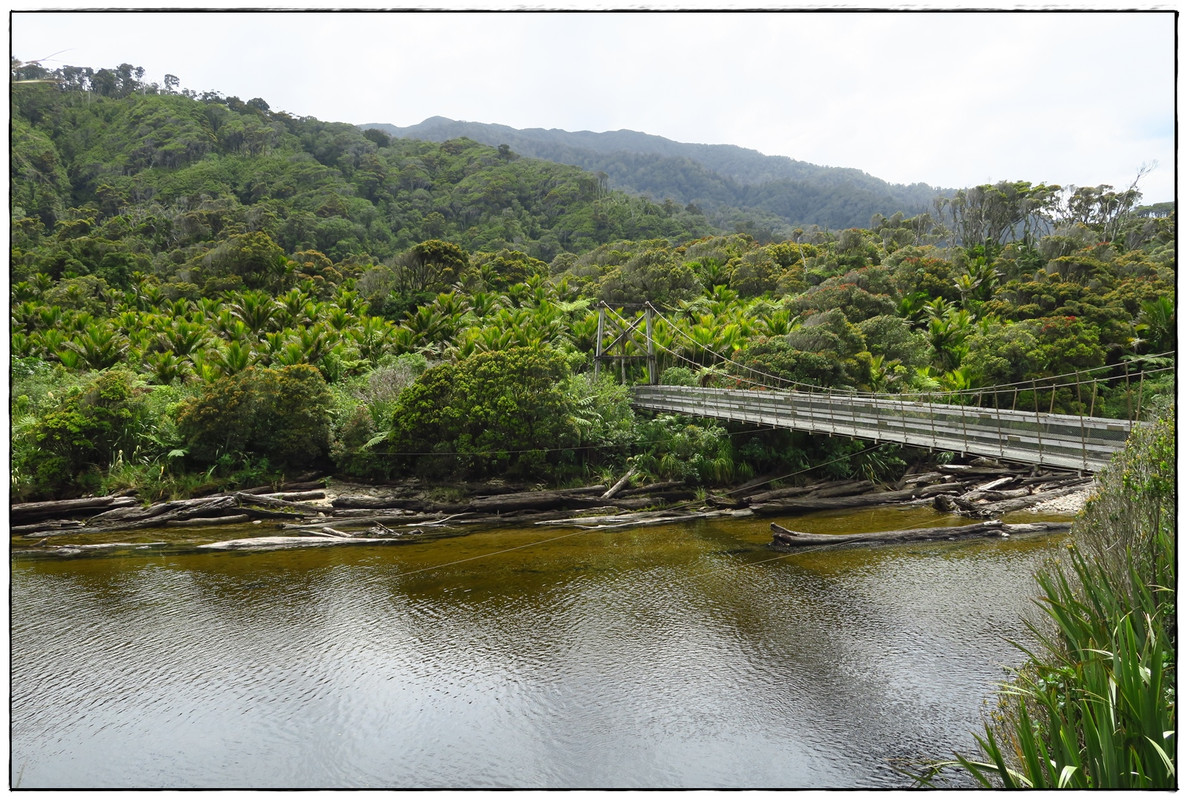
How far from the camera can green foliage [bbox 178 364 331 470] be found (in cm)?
1298

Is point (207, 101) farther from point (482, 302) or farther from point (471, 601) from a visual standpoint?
point (471, 601)

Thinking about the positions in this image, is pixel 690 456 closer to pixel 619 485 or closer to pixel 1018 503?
pixel 619 485

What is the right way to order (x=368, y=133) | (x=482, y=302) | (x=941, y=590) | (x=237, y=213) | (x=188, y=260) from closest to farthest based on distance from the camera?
(x=941, y=590) → (x=482, y=302) → (x=188, y=260) → (x=237, y=213) → (x=368, y=133)

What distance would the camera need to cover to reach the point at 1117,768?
2537mm

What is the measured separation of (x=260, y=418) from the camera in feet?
43.8

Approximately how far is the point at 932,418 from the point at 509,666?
5.99 m

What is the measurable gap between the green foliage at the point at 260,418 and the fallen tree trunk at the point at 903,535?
831 cm

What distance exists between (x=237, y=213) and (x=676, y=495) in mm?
32420

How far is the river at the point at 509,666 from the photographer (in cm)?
486

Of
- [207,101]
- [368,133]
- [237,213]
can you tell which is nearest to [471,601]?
[237,213]

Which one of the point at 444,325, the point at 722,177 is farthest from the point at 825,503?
the point at 722,177

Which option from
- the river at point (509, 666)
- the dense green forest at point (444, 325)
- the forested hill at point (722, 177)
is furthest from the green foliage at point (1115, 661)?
the forested hill at point (722, 177)

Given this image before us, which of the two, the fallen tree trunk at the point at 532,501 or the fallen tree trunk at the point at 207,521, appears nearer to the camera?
the fallen tree trunk at the point at 207,521

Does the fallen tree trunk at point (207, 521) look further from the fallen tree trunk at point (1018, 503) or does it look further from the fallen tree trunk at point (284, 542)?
the fallen tree trunk at point (1018, 503)
